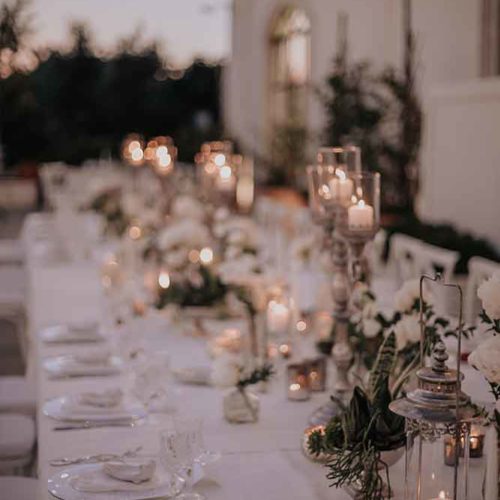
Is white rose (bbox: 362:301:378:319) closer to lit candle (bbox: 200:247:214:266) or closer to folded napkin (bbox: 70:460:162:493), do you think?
folded napkin (bbox: 70:460:162:493)

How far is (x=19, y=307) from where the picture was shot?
611 cm

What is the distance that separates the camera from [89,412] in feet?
9.39

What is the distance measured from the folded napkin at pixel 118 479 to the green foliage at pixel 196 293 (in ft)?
6.25

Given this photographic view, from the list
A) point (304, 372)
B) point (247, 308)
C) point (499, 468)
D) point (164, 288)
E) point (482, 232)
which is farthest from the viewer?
point (482, 232)

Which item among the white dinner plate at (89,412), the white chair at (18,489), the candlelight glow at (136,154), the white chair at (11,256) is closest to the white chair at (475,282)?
the white dinner plate at (89,412)

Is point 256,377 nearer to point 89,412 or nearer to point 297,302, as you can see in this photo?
point 89,412

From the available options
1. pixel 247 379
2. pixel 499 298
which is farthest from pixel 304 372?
pixel 499 298

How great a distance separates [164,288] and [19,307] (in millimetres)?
2046

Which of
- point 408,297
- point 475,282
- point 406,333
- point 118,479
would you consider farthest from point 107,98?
point 118,479

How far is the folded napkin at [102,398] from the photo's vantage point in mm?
2918

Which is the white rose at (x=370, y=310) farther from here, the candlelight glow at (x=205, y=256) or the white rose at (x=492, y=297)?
the candlelight glow at (x=205, y=256)

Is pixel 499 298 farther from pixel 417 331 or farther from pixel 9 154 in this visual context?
pixel 9 154

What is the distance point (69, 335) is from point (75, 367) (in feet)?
1.77

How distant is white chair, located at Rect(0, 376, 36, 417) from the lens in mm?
3836
